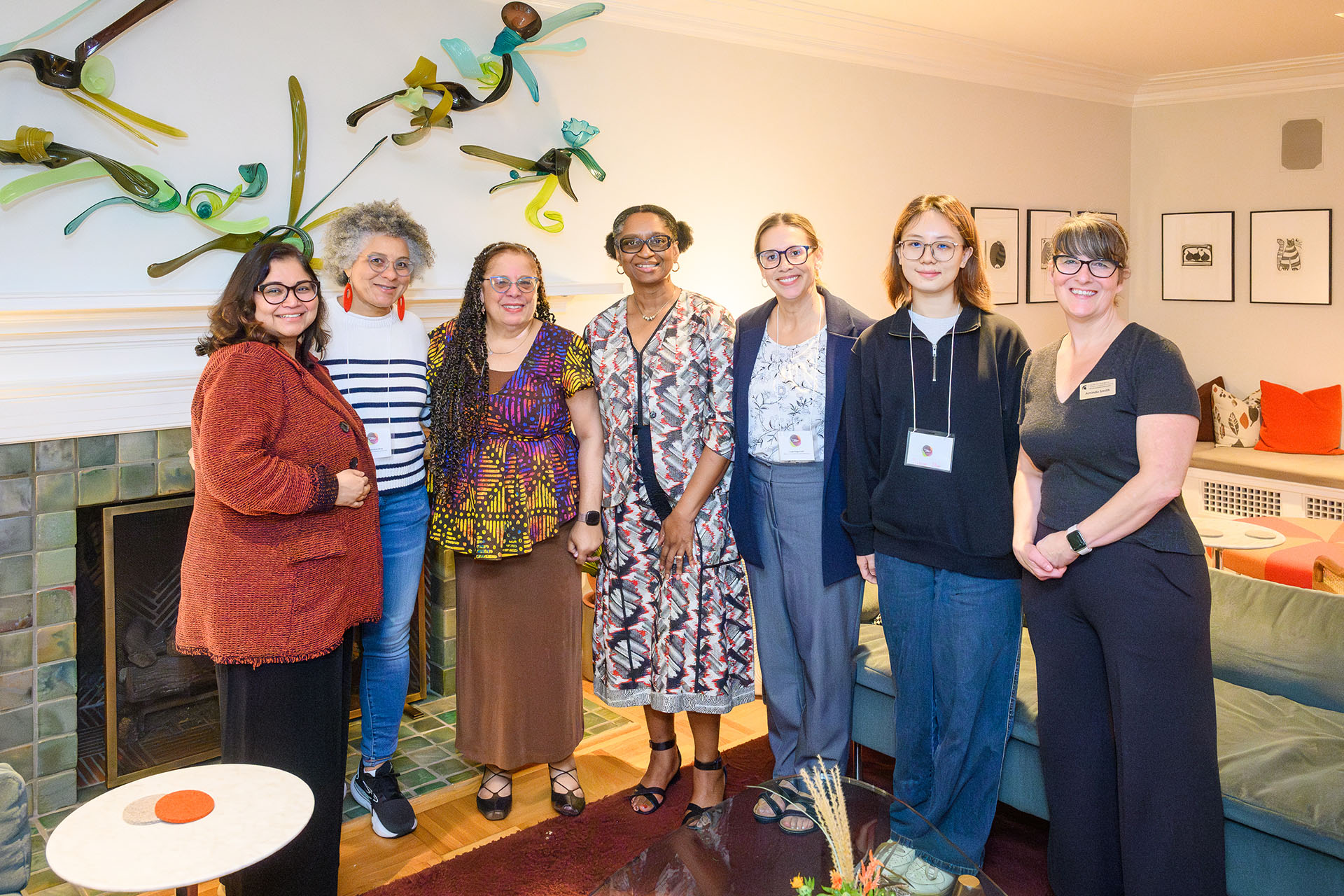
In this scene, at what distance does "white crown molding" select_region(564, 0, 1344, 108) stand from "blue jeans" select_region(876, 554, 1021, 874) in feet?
8.19

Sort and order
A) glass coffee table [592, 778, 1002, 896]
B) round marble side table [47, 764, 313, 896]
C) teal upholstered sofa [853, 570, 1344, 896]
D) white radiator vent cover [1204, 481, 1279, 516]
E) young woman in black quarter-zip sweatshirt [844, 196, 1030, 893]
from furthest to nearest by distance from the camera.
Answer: white radiator vent cover [1204, 481, 1279, 516]
young woman in black quarter-zip sweatshirt [844, 196, 1030, 893]
teal upholstered sofa [853, 570, 1344, 896]
glass coffee table [592, 778, 1002, 896]
round marble side table [47, 764, 313, 896]

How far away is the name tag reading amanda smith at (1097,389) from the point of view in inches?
76.2

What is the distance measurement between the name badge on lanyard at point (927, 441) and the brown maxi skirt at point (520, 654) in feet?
3.18

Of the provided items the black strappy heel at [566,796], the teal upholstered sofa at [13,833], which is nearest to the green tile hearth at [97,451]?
the teal upholstered sofa at [13,833]

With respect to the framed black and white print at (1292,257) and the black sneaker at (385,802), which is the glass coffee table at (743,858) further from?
the framed black and white print at (1292,257)

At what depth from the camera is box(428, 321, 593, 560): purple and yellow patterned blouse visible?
2604mm

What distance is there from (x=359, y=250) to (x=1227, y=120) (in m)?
5.28

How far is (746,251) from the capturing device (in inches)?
171

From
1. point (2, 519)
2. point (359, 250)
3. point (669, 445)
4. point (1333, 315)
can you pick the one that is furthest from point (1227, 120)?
point (2, 519)

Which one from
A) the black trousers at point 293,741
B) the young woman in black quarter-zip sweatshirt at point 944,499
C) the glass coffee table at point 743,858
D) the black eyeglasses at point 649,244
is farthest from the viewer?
the black eyeglasses at point 649,244

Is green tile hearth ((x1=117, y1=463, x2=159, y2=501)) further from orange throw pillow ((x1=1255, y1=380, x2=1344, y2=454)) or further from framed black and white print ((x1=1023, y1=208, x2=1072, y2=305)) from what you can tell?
orange throw pillow ((x1=1255, y1=380, x2=1344, y2=454))

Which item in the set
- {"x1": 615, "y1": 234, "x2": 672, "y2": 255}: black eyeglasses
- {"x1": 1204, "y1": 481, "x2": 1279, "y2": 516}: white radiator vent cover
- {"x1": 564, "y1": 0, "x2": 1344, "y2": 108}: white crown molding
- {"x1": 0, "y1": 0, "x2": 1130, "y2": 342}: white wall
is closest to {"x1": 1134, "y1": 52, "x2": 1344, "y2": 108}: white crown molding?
{"x1": 564, "y1": 0, "x2": 1344, "y2": 108}: white crown molding

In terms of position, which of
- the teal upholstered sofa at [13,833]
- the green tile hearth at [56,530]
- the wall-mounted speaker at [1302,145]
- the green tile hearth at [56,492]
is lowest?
→ the teal upholstered sofa at [13,833]

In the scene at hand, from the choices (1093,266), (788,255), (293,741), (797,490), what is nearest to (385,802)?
(293,741)
